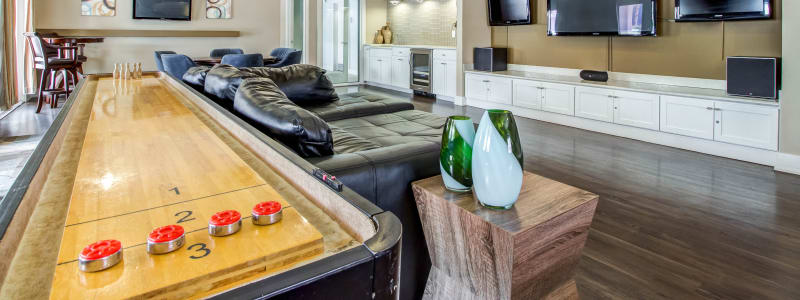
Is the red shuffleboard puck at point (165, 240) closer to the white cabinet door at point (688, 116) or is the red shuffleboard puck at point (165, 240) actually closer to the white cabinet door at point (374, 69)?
the white cabinet door at point (688, 116)

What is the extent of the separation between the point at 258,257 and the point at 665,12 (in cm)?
534

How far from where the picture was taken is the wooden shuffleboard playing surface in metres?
0.57

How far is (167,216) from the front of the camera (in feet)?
2.50

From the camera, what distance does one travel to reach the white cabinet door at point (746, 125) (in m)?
3.69

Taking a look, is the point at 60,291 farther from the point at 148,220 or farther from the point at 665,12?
the point at 665,12

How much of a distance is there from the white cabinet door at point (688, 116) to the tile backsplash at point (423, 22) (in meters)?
4.77

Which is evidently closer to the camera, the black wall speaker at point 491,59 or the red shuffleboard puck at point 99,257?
the red shuffleboard puck at point 99,257

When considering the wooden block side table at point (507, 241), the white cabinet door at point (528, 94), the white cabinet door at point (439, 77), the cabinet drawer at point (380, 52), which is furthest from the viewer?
the cabinet drawer at point (380, 52)

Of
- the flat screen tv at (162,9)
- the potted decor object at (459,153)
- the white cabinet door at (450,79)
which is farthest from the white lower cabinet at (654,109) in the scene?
the flat screen tv at (162,9)

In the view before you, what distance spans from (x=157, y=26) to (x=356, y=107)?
6082mm

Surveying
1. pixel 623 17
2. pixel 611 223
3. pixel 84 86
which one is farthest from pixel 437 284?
pixel 623 17

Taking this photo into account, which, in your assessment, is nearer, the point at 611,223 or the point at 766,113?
the point at 611,223

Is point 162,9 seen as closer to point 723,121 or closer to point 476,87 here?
point 476,87

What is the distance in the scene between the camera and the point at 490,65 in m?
6.63
